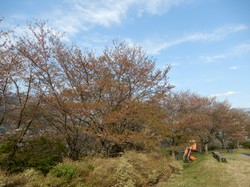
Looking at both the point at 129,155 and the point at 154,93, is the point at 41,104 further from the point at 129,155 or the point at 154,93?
the point at 154,93

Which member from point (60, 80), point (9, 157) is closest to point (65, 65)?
point (60, 80)

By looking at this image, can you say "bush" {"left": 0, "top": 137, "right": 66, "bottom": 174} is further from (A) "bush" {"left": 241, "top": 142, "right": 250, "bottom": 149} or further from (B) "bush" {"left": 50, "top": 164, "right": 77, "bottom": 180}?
(A) "bush" {"left": 241, "top": 142, "right": 250, "bottom": 149}

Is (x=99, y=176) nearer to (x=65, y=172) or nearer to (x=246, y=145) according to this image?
(x=65, y=172)

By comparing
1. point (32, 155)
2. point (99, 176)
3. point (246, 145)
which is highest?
point (246, 145)

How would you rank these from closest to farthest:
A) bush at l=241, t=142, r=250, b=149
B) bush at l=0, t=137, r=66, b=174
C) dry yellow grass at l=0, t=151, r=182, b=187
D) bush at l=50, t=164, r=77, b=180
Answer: dry yellow grass at l=0, t=151, r=182, b=187, bush at l=50, t=164, r=77, b=180, bush at l=0, t=137, r=66, b=174, bush at l=241, t=142, r=250, b=149

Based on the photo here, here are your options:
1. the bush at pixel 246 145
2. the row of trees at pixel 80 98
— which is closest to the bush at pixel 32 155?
the row of trees at pixel 80 98

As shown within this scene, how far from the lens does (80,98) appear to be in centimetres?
1262

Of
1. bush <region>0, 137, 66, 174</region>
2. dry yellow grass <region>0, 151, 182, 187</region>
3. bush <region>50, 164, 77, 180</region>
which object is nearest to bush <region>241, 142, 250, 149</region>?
dry yellow grass <region>0, 151, 182, 187</region>

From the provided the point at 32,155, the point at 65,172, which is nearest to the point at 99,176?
the point at 65,172

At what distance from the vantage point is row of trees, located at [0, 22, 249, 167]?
1064cm

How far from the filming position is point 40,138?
11.3 metres

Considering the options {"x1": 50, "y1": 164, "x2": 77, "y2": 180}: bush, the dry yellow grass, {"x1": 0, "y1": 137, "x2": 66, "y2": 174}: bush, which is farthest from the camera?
{"x1": 0, "y1": 137, "x2": 66, "y2": 174}: bush

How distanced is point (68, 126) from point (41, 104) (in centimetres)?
193

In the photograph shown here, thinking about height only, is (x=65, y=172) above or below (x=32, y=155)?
below
